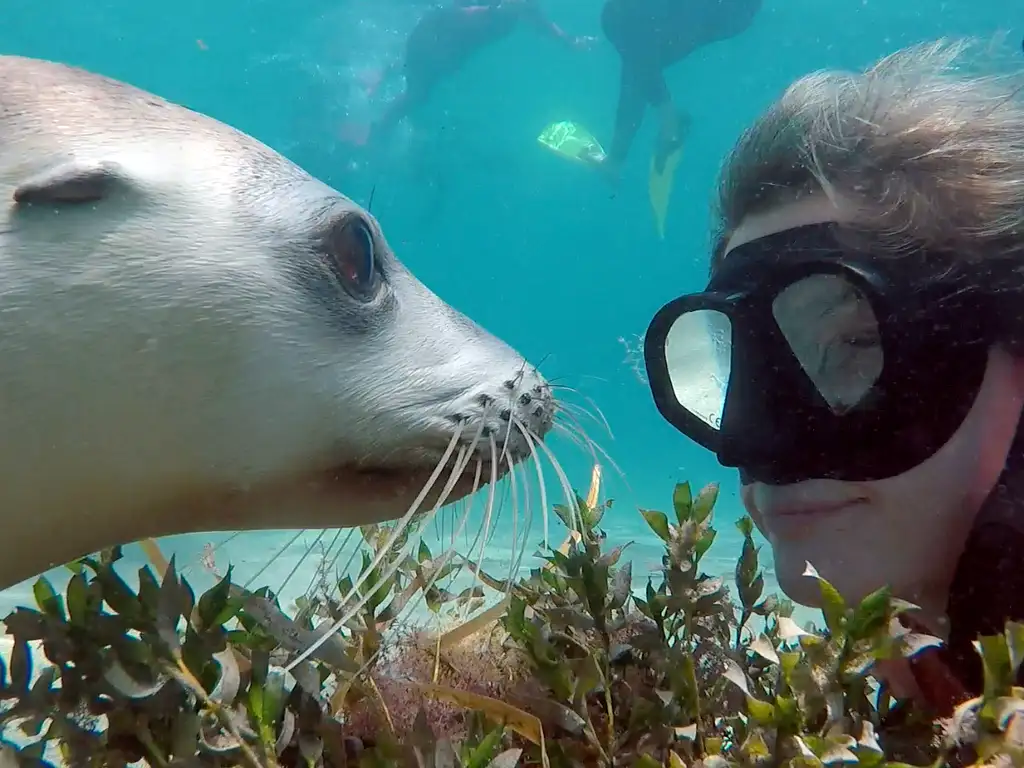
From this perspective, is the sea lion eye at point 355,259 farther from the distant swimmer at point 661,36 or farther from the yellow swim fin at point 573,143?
the yellow swim fin at point 573,143

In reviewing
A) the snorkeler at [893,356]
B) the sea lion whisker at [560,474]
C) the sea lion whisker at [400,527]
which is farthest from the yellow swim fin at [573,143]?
the sea lion whisker at [400,527]

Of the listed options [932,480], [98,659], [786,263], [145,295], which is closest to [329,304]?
[145,295]

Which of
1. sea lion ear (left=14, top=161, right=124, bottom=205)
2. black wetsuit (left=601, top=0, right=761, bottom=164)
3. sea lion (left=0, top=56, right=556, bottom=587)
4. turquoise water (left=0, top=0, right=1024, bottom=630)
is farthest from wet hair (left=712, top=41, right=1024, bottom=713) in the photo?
black wetsuit (left=601, top=0, right=761, bottom=164)

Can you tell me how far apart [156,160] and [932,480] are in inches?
68.5

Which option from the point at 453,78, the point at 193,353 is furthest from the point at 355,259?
the point at 453,78

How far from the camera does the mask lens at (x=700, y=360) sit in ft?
7.94

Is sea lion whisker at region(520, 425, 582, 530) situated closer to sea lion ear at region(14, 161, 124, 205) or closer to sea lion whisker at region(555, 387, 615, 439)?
sea lion whisker at region(555, 387, 615, 439)

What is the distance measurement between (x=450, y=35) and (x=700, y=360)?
23.6 meters

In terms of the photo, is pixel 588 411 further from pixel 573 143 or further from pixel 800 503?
pixel 573 143

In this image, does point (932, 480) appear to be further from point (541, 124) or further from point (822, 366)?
point (541, 124)

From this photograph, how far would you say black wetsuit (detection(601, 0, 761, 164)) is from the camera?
18516 mm

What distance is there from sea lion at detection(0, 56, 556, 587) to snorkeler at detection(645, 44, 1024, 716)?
663 millimetres

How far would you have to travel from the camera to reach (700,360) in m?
2.62

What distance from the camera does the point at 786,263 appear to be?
1.84m
